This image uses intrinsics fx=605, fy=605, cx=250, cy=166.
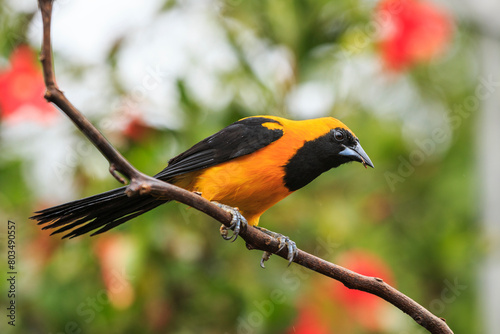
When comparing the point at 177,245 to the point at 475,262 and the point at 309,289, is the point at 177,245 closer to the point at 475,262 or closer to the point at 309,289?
the point at 309,289

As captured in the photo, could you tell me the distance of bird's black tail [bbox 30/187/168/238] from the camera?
2.12 meters

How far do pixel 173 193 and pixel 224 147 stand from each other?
→ 48.2 inches

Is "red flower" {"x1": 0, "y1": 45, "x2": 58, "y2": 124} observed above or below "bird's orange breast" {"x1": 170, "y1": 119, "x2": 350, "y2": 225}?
above

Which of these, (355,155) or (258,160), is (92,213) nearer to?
(258,160)

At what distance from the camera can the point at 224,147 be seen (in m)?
2.90

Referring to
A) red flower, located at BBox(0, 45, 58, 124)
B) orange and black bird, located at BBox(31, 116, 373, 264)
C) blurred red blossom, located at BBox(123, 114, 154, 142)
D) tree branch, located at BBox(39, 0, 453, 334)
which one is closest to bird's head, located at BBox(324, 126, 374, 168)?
orange and black bird, located at BBox(31, 116, 373, 264)

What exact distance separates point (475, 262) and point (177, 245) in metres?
2.50

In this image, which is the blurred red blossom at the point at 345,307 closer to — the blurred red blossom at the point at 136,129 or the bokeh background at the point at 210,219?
the bokeh background at the point at 210,219

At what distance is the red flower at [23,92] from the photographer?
3.39 meters

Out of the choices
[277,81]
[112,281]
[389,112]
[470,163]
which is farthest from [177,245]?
[470,163]

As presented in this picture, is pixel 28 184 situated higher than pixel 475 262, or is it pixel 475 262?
pixel 28 184

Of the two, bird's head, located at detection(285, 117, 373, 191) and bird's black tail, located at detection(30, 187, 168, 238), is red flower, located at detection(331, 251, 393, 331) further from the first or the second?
bird's black tail, located at detection(30, 187, 168, 238)

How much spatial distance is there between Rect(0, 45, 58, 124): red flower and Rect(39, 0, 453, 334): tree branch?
165cm

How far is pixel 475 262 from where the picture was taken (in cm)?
471
